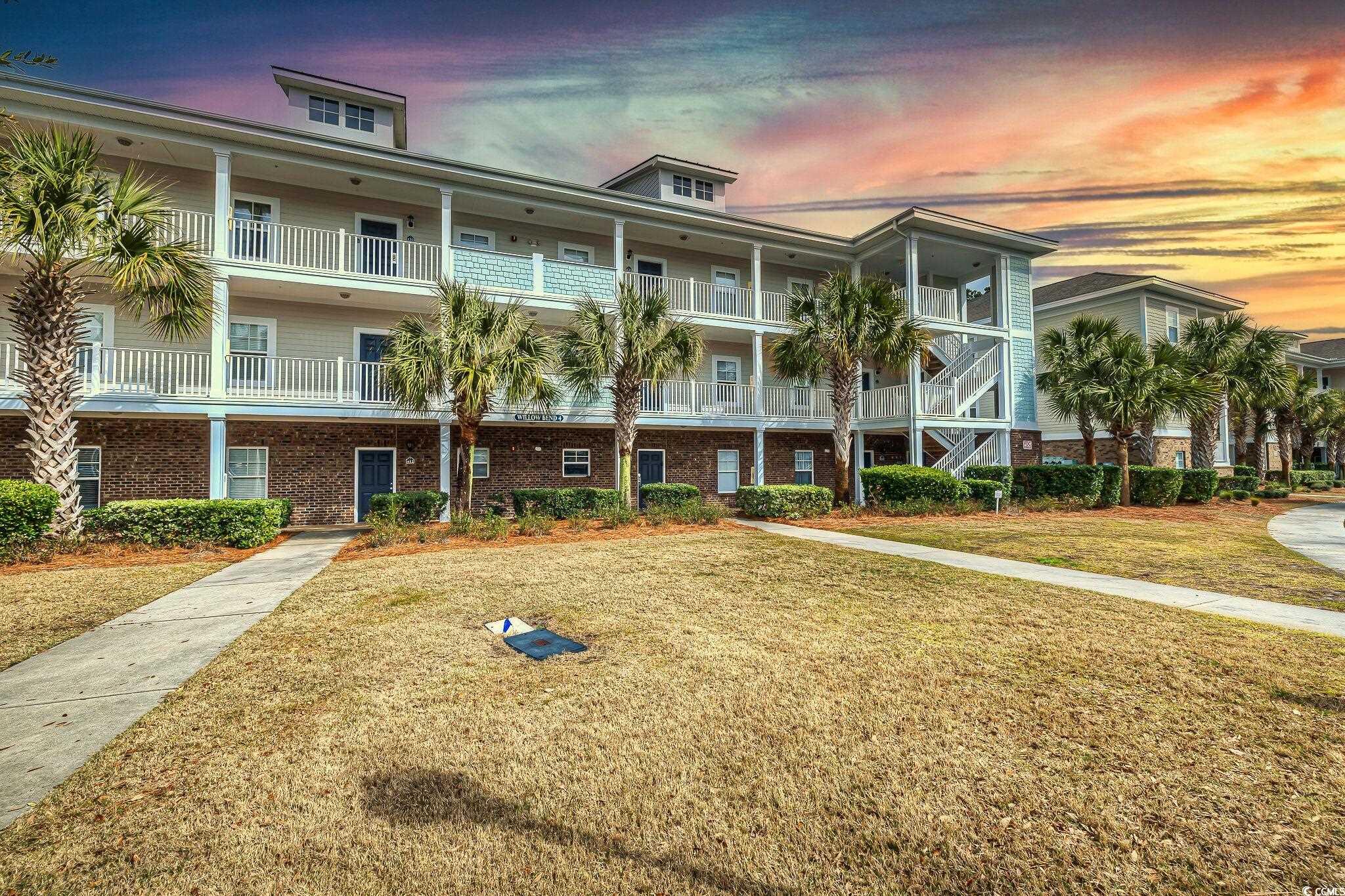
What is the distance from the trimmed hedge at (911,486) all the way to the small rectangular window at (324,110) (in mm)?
18732

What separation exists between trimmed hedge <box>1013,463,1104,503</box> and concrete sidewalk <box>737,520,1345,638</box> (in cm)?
1089

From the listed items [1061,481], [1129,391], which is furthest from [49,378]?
[1129,391]

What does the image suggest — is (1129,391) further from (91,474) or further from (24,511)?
(91,474)

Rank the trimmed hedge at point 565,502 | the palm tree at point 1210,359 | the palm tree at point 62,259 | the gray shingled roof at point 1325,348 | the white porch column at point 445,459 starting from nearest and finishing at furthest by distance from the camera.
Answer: the palm tree at point 62,259, the trimmed hedge at point 565,502, the white porch column at point 445,459, the palm tree at point 1210,359, the gray shingled roof at point 1325,348

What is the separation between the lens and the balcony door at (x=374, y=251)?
51.1ft

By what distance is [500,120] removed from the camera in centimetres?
1859

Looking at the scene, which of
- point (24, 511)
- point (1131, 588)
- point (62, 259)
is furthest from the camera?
point (62, 259)

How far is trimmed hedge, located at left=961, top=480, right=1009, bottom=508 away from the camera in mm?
17812

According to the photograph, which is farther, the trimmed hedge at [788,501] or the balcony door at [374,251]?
the trimmed hedge at [788,501]

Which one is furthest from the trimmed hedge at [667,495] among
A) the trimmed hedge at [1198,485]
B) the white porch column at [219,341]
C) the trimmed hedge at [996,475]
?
the trimmed hedge at [1198,485]

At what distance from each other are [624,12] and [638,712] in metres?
12.5

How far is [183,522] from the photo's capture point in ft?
37.4

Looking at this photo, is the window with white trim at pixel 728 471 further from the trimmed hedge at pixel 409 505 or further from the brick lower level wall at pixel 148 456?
the brick lower level wall at pixel 148 456

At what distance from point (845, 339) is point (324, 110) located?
16426 millimetres
